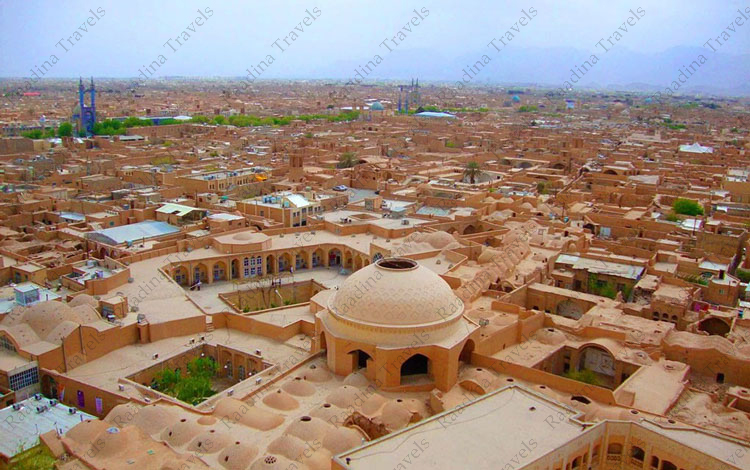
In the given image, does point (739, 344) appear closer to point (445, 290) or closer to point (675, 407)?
point (675, 407)

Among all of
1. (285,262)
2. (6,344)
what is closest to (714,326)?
(285,262)

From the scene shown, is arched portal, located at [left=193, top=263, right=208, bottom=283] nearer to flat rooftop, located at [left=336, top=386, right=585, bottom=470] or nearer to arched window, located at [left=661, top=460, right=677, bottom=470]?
flat rooftop, located at [left=336, top=386, right=585, bottom=470]

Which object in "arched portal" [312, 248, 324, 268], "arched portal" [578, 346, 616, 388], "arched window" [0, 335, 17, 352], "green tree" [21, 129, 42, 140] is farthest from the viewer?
"green tree" [21, 129, 42, 140]

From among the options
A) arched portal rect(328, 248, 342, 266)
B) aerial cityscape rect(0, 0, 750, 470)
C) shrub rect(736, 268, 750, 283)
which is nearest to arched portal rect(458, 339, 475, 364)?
aerial cityscape rect(0, 0, 750, 470)

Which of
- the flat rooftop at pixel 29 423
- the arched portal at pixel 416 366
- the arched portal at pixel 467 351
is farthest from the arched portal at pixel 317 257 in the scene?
the flat rooftop at pixel 29 423

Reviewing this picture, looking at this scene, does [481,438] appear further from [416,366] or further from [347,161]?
[347,161]

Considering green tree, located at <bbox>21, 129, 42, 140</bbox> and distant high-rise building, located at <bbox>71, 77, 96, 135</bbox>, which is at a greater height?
distant high-rise building, located at <bbox>71, 77, 96, 135</bbox>

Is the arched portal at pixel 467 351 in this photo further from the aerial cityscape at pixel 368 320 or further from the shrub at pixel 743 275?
the shrub at pixel 743 275
